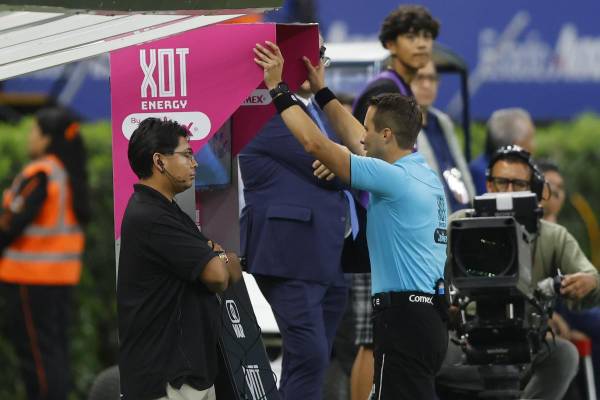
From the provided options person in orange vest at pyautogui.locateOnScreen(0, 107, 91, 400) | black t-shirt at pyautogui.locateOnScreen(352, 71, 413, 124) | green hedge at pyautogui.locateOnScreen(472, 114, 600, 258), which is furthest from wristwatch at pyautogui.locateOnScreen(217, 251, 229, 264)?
green hedge at pyautogui.locateOnScreen(472, 114, 600, 258)

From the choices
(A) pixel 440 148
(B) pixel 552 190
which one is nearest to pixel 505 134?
(B) pixel 552 190

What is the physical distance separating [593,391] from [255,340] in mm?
2938

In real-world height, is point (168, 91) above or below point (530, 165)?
above

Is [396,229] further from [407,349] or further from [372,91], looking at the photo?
[372,91]

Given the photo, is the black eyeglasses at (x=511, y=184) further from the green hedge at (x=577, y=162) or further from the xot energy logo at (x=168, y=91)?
the green hedge at (x=577, y=162)

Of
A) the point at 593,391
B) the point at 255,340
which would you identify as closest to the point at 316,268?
the point at 255,340

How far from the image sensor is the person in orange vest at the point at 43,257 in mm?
10453

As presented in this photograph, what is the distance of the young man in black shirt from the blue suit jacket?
3.72ft

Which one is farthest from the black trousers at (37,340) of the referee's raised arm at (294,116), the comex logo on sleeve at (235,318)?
the referee's raised arm at (294,116)

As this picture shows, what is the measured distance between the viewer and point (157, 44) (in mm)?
6574

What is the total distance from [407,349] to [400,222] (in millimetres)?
539

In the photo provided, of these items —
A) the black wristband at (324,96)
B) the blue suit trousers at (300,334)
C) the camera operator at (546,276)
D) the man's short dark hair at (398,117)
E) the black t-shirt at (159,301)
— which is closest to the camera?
the black t-shirt at (159,301)

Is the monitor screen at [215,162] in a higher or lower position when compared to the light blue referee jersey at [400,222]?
higher

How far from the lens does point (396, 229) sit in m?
6.63
